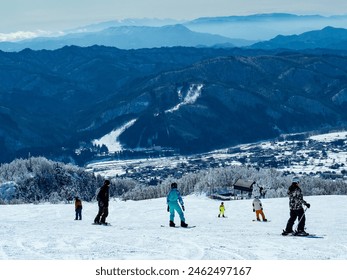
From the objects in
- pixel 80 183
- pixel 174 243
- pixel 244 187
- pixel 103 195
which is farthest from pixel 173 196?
pixel 80 183

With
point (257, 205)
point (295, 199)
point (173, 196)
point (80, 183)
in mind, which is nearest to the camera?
point (295, 199)

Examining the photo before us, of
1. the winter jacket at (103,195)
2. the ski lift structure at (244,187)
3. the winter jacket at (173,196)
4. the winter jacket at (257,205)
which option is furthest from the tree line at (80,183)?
the winter jacket at (173,196)

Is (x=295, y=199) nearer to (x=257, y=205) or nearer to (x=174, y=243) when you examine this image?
(x=174, y=243)

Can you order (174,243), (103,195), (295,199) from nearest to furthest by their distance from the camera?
(174,243) < (295,199) < (103,195)

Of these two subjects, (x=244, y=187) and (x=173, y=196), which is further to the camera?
(x=244, y=187)

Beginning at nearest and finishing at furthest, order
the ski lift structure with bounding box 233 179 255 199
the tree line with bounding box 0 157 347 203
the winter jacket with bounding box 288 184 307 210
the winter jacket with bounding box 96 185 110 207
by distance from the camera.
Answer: the winter jacket with bounding box 288 184 307 210 → the winter jacket with bounding box 96 185 110 207 → the ski lift structure with bounding box 233 179 255 199 → the tree line with bounding box 0 157 347 203

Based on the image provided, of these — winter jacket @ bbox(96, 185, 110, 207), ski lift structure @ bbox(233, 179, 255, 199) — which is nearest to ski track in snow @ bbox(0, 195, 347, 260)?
winter jacket @ bbox(96, 185, 110, 207)

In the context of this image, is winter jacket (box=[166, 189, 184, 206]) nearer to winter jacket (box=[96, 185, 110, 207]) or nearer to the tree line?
winter jacket (box=[96, 185, 110, 207])

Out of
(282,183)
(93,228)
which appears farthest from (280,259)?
(282,183)

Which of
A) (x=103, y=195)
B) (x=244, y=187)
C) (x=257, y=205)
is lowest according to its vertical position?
(x=244, y=187)

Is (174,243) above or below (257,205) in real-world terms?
above

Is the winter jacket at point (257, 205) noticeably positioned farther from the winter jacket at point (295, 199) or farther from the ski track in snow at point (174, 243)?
the winter jacket at point (295, 199)

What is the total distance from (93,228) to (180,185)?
91.4 meters
